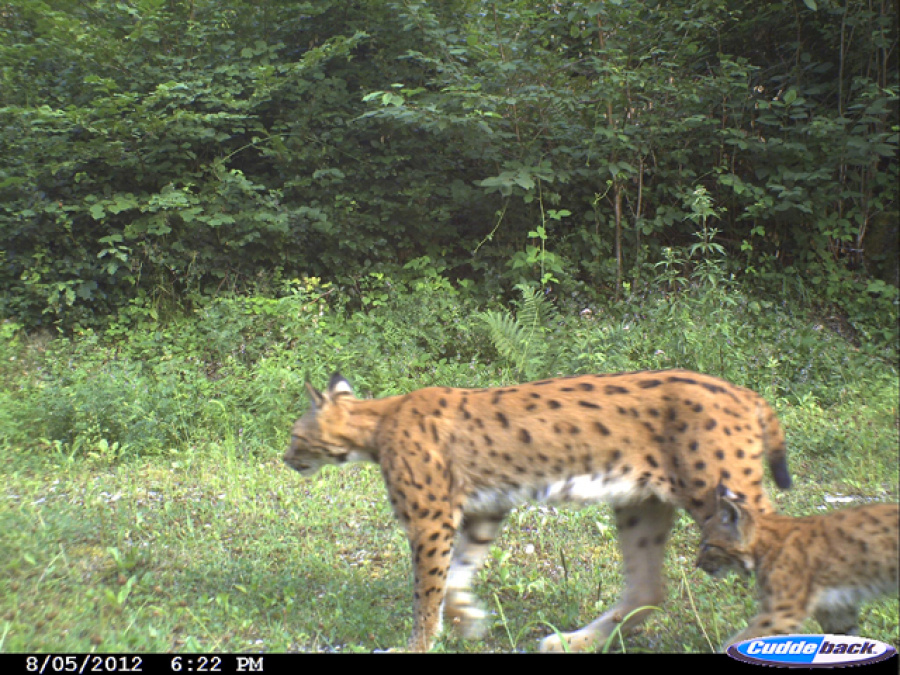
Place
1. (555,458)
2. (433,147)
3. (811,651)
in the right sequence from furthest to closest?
(433,147) < (555,458) < (811,651)

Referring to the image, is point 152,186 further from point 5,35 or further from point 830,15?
point 830,15

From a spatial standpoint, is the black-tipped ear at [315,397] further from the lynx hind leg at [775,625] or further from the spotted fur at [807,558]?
the lynx hind leg at [775,625]

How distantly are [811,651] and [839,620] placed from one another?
589 mm

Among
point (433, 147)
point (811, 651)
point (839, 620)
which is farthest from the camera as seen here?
point (433, 147)

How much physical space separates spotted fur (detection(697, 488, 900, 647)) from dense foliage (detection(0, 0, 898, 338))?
277 inches

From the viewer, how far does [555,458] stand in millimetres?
3771

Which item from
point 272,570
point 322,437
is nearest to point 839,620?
point 322,437

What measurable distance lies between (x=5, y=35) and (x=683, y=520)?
1219 cm

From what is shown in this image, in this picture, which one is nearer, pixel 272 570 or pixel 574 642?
pixel 574 642

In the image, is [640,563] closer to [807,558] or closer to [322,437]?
[807,558]

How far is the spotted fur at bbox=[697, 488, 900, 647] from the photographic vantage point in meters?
3.12

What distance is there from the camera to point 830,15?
10.6 meters

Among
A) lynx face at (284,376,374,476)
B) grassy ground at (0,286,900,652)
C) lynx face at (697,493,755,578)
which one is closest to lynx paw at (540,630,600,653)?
grassy ground at (0,286,900,652)

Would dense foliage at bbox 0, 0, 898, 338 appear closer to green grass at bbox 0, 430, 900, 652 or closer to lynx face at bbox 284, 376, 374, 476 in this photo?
green grass at bbox 0, 430, 900, 652
